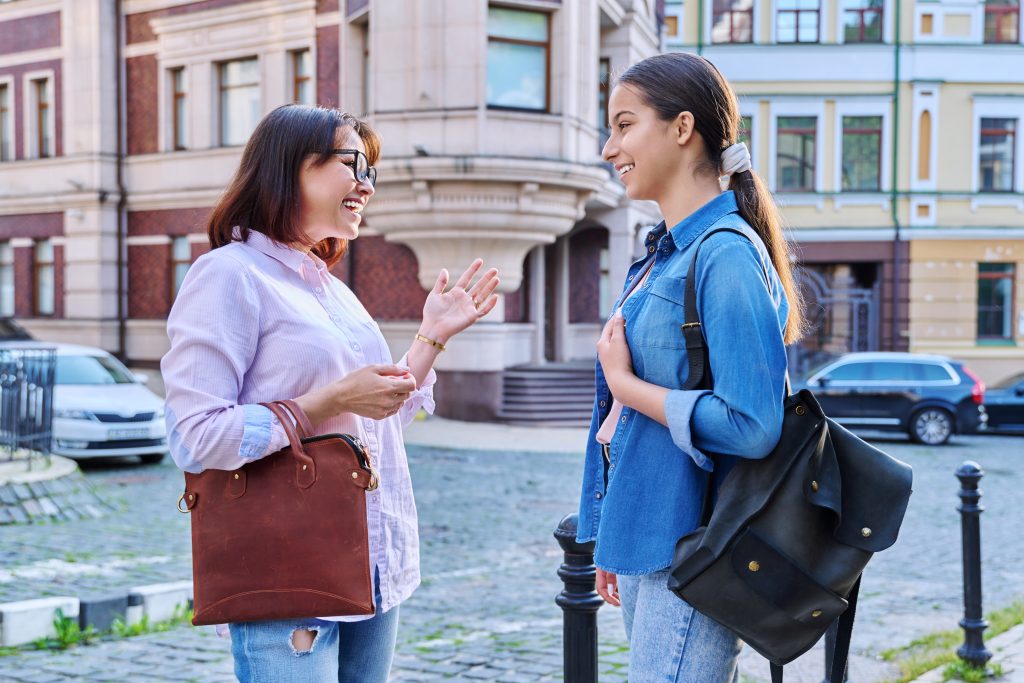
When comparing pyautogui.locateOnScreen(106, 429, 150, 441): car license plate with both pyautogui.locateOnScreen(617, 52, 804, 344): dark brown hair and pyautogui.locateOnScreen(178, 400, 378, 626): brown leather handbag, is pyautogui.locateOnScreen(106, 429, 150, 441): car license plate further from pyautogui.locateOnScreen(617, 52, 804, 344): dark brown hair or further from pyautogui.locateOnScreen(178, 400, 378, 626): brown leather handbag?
pyautogui.locateOnScreen(617, 52, 804, 344): dark brown hair

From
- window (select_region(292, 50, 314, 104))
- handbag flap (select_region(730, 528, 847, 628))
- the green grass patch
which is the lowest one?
the green grass patch

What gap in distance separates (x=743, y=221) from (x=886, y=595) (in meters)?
5.44

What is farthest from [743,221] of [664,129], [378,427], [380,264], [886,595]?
[380,264]

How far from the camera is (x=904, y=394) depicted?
59.0 ft

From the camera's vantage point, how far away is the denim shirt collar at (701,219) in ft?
8.00

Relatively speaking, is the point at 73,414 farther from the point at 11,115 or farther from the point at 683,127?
the point at 11,115

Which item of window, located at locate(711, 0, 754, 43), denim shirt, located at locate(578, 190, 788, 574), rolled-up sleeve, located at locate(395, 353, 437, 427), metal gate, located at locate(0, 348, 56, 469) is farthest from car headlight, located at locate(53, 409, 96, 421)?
window, located at locate(711, 0, 754, 43)

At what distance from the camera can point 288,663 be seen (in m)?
2.40

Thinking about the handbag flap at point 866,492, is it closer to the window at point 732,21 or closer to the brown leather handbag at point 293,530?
the brown leather handbag at point 293,530

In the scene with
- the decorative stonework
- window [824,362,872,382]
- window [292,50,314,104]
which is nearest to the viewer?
the decorative stonework

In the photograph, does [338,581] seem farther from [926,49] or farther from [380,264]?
[926,49]

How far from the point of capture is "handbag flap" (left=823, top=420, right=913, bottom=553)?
2.22 metres

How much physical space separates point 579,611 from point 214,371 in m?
1.56

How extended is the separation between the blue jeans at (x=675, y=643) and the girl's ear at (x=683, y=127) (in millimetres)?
958
